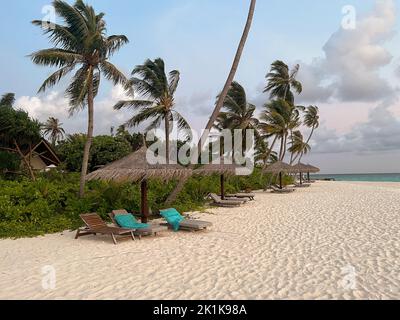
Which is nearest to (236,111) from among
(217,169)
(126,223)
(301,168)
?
(301,168)

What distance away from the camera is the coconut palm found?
27469 millimetres

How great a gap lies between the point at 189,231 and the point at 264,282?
14.4 ft

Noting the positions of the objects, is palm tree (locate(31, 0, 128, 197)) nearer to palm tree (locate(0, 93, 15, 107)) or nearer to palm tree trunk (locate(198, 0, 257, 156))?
palm tree trunk (locate(198, 0, 257, 156))

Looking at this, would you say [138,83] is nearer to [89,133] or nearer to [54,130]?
[89,133]

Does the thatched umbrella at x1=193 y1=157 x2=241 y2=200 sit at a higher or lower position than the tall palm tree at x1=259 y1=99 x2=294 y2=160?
lower

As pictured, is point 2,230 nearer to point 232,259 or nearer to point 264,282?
point 232,259

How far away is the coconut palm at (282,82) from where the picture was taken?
27.5 m

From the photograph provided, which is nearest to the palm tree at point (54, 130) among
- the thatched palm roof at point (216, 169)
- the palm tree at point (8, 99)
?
the palm tree at point (8, 99)

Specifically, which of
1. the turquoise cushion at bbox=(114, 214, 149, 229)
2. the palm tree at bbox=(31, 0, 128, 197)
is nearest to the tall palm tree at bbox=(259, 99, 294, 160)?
the palm tree at bbox=(31, 0, 128, 197)

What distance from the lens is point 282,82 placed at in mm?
27375

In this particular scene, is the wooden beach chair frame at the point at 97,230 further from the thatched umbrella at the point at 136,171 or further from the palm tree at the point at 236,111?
the palm tree at the point at 236,111

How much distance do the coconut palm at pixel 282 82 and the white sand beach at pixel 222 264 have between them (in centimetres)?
2019

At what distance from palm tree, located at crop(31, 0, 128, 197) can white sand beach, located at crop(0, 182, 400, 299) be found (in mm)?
5128

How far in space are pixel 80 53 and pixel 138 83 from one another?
6016mm
